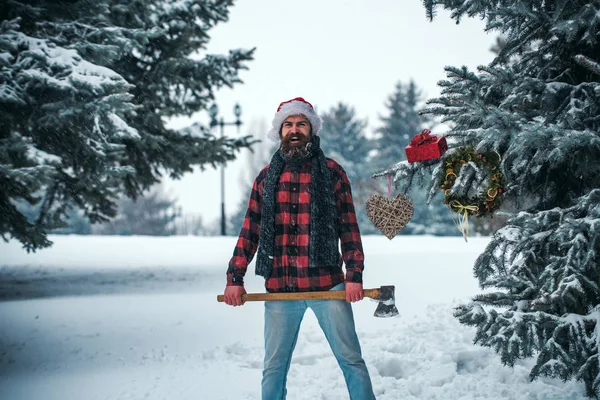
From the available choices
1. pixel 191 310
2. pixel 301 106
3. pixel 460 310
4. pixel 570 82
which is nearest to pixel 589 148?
pixel 570 82

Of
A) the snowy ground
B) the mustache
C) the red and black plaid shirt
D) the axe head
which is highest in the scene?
the mustache

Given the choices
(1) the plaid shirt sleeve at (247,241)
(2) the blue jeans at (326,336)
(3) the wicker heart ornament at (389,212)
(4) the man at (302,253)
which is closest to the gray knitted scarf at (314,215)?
(4) the man at (302,253)

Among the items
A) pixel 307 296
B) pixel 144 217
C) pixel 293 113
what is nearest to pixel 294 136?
pixel 293 113

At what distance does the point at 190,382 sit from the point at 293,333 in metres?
2.21

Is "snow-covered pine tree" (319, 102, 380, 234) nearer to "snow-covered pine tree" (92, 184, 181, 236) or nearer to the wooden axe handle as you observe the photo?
"snow-covered pine tree" (92, 184, 181, 236)

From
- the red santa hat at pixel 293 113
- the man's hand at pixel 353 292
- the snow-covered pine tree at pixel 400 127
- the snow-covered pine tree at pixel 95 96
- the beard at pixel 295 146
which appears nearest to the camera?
the man's hand at pixel 353 292

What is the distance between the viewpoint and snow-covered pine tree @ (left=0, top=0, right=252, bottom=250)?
6.82 meters

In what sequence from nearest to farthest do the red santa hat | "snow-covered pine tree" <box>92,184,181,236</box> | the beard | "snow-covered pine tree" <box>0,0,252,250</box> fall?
the beard → the red santa hat → "snow-covered pine tree" <box>0,0,252,250</box> → "snow-covered pine tree" <box>92,184,181,236</box>

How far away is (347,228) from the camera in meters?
3.58

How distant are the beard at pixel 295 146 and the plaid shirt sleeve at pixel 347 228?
9.2 inches

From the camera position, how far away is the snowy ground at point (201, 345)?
4.88 m

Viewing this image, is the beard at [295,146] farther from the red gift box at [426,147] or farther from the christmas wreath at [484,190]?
the christmas wreath at [484,190]

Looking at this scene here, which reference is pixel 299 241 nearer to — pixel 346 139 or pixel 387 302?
pixel 387 302

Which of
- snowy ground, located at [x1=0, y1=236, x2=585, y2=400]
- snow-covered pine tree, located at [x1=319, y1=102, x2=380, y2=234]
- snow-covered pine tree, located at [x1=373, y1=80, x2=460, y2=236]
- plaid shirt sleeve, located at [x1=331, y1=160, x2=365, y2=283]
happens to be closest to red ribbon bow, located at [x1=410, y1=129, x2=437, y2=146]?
plaid shirt sleeve, located at [x1=331, y1=160, x2=365, y2=283]
